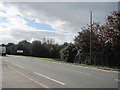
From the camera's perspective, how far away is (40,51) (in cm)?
6750

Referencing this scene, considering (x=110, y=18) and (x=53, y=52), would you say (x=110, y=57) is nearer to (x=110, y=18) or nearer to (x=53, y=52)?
(x=110, y=18)

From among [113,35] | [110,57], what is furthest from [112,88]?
[110,57]

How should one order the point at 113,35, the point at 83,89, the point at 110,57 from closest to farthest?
the point at 83,89
the point at 113,35
the point at 110,57

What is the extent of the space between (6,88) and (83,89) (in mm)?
3927

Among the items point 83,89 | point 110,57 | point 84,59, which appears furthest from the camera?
point 84,59

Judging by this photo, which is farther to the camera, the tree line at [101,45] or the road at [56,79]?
the tree line at [101,45]

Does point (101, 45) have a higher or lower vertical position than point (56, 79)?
higher

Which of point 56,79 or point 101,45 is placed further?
point 101,45

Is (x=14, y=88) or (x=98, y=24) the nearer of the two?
(x=14, y=88)

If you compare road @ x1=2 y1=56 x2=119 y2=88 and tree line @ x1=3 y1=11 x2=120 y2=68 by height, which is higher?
tree line @ x1=3 y1=11 x2=120 y2=68

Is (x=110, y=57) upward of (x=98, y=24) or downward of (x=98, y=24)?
downward

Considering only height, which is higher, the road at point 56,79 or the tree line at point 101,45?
the tree line at point 101,45

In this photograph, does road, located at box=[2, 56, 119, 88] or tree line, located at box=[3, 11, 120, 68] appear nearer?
road, located at box=[2, 56, 119, 88]

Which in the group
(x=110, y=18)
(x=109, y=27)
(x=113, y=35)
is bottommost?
(x=113, y=35)
